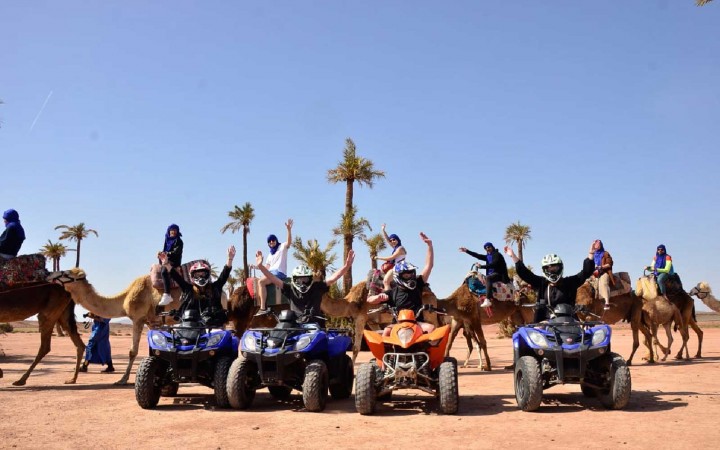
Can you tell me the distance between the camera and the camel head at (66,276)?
14984mm

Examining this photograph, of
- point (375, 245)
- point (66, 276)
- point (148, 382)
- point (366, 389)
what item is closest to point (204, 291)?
point (148, 382)

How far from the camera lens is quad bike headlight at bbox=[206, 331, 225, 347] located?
10.3m

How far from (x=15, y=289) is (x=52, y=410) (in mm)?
5125

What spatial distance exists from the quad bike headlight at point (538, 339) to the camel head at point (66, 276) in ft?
35.4

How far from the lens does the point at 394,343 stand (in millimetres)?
9445

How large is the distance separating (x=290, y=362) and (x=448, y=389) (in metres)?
2.33

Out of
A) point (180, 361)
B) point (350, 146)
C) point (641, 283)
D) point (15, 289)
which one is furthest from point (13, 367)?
point (350, 146)

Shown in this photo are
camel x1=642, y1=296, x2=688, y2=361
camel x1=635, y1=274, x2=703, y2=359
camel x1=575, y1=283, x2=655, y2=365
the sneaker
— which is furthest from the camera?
camel x1=635, y1=274, x2=703, y2=359

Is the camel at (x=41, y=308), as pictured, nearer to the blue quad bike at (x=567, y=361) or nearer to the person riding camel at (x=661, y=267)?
the blue quad bike at (x=567, y=361)

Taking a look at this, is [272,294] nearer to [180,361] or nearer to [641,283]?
[180,361]

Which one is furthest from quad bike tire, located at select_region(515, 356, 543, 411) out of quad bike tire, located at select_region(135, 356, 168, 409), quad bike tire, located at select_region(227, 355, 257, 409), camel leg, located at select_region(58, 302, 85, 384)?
camel leg, located at select_region(58, 302, 85, 384)

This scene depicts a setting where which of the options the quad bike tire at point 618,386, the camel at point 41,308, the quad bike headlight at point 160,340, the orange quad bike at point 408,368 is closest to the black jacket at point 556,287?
the quad bike tire at point 618,386

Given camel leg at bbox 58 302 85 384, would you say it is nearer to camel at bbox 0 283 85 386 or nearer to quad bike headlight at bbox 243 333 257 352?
camel at bbox 0 283 85 386

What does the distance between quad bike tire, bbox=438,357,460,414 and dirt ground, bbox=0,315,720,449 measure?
138mm
